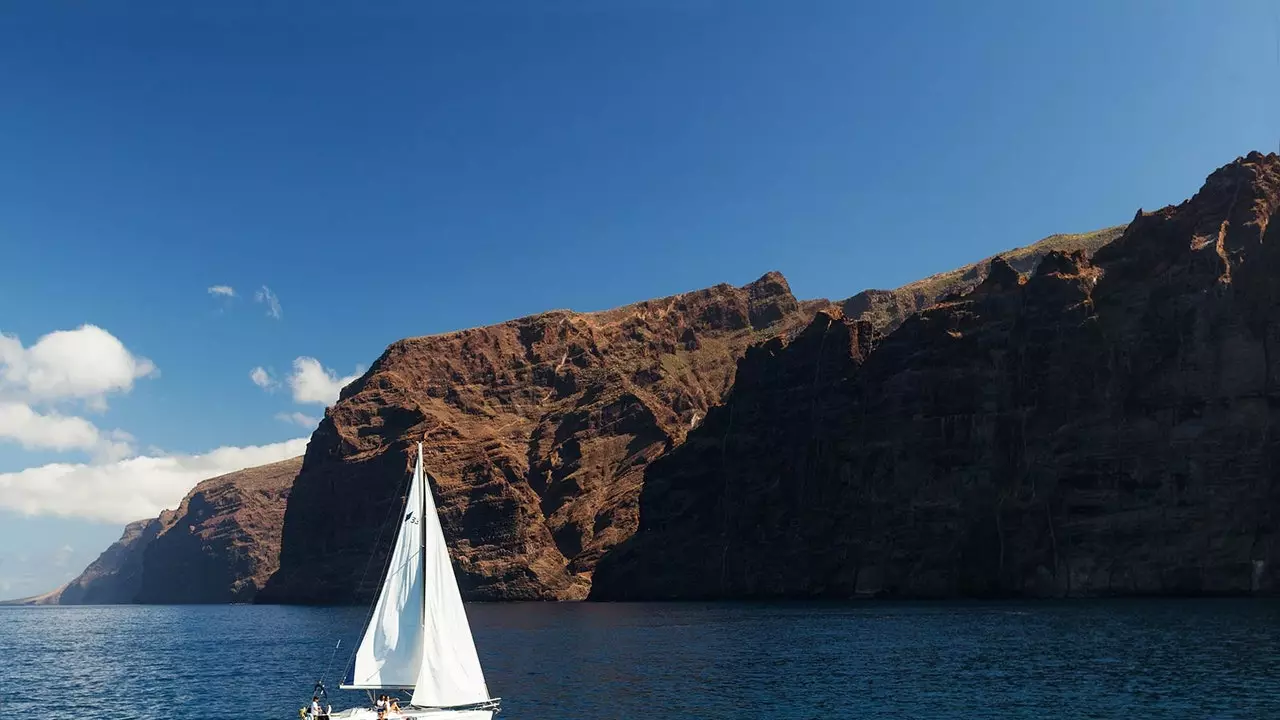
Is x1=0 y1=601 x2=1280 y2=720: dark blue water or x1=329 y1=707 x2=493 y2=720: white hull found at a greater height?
x1=329 y1=707 x2=493 y2=720: white hull

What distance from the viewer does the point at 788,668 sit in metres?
80.3

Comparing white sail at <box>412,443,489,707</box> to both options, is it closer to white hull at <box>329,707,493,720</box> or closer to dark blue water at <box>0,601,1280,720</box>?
white hull at <box>329,707,493,720</box>

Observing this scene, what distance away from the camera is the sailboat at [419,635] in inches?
1854

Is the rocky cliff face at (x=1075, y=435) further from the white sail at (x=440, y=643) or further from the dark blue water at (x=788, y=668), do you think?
the white sail at (x=440, y=643)

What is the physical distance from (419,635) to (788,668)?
41.4m

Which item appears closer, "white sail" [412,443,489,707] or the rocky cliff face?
"white sail" [412,443,489,707]

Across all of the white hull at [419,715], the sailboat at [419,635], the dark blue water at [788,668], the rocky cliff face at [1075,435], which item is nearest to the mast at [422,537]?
the sailboat at [419,635]

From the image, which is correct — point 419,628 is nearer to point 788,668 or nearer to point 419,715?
point 419,715

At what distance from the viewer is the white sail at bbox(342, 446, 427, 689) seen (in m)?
47.1

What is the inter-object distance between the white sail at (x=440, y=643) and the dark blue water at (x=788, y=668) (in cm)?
1185

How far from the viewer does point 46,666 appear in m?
108

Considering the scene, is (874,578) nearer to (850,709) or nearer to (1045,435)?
(1045,435)

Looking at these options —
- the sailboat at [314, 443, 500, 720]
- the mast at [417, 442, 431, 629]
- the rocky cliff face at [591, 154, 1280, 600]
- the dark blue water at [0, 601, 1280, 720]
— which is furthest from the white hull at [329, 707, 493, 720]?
the rocky cliff face at [591, 154, 1280, 600]

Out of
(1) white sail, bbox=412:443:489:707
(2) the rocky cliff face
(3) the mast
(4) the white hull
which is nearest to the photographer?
(4) the white hull
